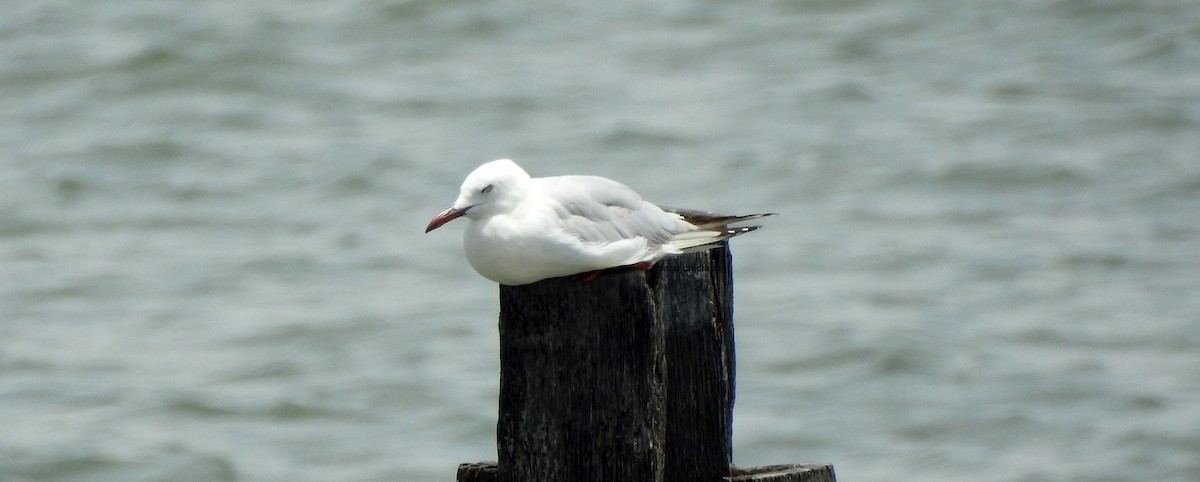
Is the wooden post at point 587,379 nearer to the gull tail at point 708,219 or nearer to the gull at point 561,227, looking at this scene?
the gull at point 561,227

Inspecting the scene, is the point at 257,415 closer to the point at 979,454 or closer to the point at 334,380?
the point at 334,380

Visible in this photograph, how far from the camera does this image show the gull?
10.9ft

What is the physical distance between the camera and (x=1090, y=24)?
14.9m

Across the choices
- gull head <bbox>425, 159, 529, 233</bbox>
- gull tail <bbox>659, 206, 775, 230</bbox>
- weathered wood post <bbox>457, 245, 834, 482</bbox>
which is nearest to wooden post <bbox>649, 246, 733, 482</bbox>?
weathered wood post <bbox>457, 245, 834, 482</bbox>

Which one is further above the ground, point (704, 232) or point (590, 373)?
point (704, 232)

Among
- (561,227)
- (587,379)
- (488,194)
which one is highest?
(488,194)

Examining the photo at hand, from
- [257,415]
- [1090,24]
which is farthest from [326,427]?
[1090,24]

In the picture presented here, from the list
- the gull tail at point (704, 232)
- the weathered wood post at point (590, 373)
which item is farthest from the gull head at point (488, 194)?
the gull tail at point (704, 232)

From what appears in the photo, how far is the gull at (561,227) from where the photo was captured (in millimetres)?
3330

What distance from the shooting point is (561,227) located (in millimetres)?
3441

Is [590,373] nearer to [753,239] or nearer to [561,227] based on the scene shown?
[561,227]

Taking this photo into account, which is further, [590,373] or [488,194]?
[488,194]

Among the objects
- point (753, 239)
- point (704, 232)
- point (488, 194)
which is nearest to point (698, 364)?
point (704, 232)

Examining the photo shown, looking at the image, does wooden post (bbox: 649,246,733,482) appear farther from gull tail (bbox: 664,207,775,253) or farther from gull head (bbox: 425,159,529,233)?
gull head (bbox: 425,159,529,233)
